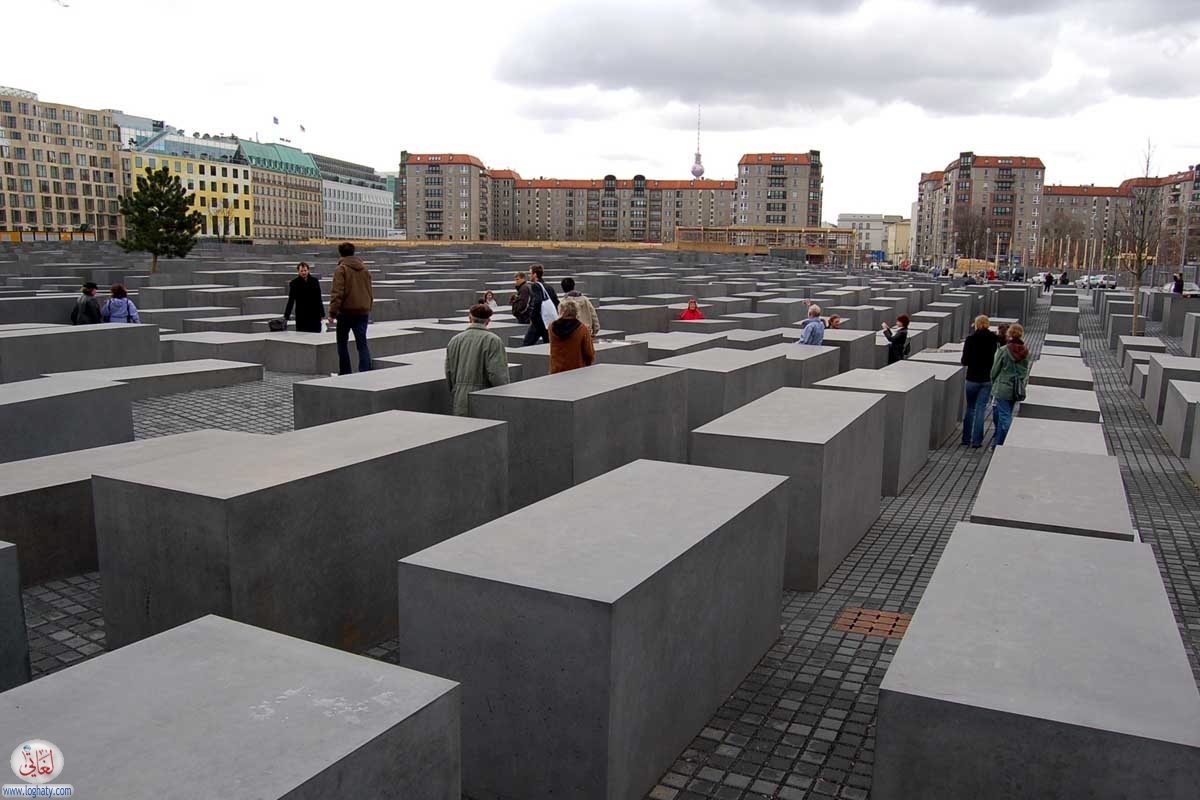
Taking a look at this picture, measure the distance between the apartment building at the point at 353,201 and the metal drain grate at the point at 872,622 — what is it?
497 ft

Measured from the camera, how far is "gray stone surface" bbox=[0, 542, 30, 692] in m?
4.30

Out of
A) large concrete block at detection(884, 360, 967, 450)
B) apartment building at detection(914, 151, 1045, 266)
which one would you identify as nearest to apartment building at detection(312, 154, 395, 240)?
apartment building at detection(914, 151, 1045, 266)

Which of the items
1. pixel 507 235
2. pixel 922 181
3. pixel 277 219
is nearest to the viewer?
pixel 277 219

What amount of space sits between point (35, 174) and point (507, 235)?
67.1m

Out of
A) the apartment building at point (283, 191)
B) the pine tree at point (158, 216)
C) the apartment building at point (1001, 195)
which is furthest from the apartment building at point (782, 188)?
the pine tree at point (158, 216)

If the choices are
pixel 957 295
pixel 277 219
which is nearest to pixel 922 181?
pixel 277 219

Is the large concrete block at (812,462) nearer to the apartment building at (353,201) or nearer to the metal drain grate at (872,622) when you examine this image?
the metal drain grate at (872,622)

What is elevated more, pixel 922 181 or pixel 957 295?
pixel 922 181

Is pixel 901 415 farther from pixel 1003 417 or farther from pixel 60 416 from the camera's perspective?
pixel 60 416

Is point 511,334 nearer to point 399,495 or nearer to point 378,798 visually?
point 399,495

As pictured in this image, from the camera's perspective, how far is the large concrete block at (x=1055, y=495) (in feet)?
17.8

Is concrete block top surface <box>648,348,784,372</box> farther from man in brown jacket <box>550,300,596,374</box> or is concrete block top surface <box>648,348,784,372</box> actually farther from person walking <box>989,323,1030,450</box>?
person walking <box>989,323,1030,450</box>

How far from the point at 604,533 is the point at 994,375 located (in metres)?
7.68

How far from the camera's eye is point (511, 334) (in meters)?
14.9
